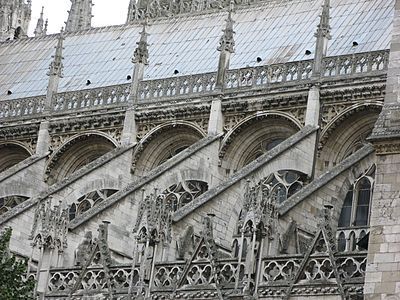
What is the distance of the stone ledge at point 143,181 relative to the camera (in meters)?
31.7

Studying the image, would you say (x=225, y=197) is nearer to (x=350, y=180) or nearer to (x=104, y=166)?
(x=350, y=180)

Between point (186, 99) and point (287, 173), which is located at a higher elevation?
point (186, 99)

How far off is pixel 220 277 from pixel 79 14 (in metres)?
30.2

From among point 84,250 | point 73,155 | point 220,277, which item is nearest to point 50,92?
point 73,155

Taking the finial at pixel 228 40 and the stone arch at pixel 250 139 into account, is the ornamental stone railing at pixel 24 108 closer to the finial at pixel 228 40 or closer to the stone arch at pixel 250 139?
the finial at pixel 228 40

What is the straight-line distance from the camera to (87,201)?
3559cm

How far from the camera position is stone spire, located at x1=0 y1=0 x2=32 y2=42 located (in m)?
54.9

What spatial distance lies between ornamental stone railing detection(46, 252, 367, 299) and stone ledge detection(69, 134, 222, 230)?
2.07 meters

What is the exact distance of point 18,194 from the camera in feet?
122

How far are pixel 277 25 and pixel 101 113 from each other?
5.42 metres

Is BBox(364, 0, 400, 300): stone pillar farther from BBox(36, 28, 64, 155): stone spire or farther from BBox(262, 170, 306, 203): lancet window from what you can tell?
BBox(36, 28, 64, 155): stone spire

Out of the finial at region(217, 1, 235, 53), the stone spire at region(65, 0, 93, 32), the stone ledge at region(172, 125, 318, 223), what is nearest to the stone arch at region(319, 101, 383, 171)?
the stone ledge at region(172, 125, 318, 223)

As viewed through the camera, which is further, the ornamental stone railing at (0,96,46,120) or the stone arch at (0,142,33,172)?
the stone arch at (0,142,33,172)

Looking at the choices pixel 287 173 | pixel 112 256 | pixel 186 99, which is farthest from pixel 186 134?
pixel 112 256
